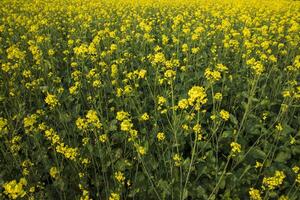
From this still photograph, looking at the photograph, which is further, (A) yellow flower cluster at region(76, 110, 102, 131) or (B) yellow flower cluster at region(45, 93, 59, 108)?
(B) yellow flower cluster at region(45, 93, 59, 108)

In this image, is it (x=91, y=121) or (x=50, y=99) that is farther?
(x=50, y=99)

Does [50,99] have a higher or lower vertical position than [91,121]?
higher

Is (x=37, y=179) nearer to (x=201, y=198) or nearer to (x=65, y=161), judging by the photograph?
(x=65, y=161)

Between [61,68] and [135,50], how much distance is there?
1597 mm

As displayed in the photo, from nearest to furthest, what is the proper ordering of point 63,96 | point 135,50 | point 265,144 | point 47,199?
1. point 47,199
2. point 265,144
3. point 63,96
4. point 135,50

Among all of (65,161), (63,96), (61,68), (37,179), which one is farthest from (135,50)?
(37,179)

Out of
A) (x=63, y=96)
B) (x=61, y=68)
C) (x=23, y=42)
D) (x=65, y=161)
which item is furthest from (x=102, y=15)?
(x=65, y=161)

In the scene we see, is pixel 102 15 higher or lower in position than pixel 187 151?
higher

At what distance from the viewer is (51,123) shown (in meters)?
3.55

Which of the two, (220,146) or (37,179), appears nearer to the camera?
(37,179)

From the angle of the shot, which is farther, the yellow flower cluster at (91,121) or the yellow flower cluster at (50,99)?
the yellow flower cluster at (50,99)

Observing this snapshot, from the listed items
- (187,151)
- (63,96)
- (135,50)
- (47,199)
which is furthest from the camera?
(135,50)

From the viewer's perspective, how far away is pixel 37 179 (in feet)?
8.61

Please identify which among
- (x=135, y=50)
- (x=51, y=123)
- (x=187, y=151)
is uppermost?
(x=135, y=50)
